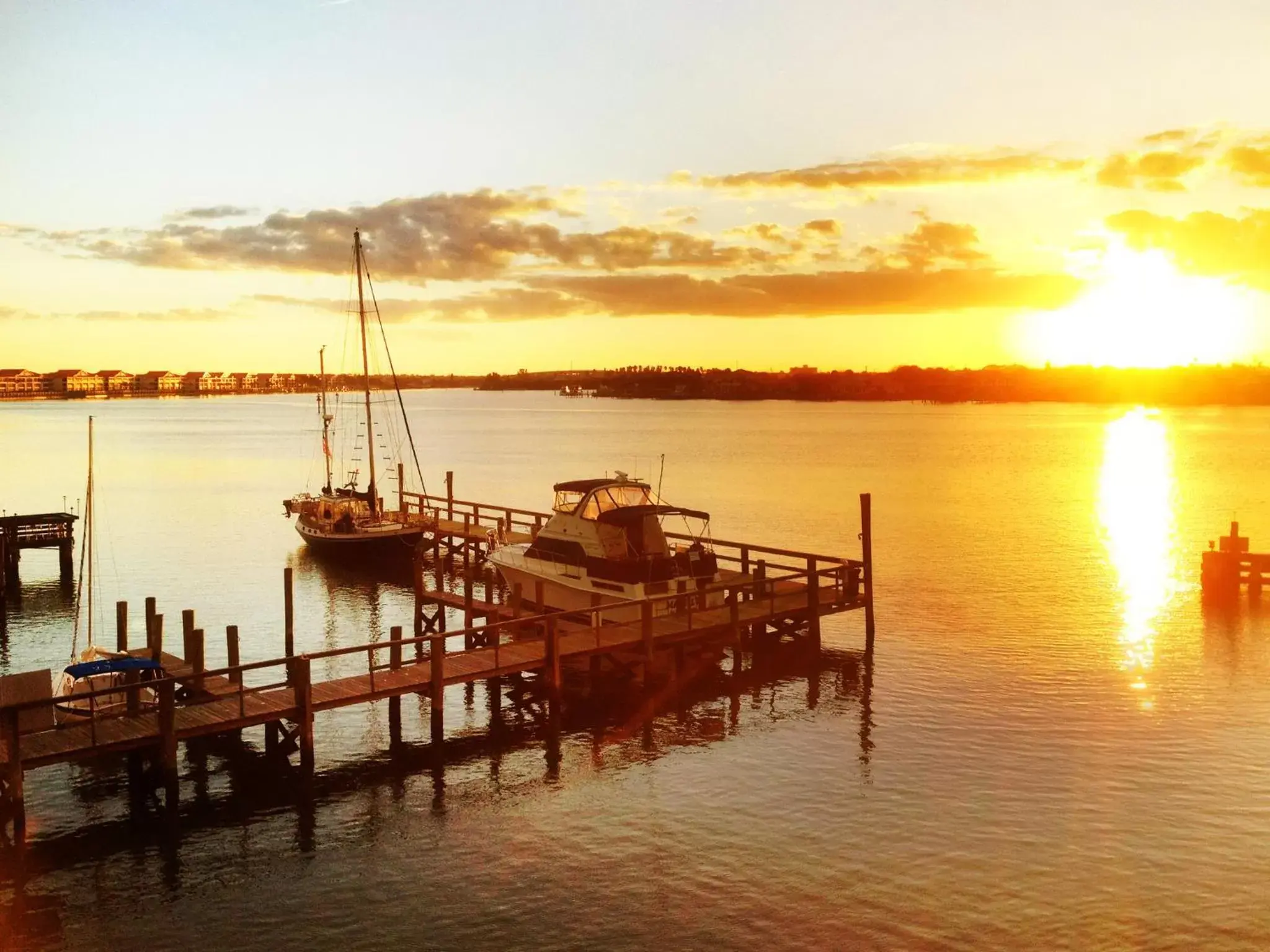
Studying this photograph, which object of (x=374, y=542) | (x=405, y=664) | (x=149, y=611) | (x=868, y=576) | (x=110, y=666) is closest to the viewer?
(x=110, y=666)

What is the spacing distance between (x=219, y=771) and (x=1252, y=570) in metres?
34.9

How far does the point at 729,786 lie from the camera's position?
20141mm

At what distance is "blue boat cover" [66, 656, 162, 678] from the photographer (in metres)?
20.5

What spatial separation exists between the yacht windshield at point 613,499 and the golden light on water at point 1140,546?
13506 millimetres

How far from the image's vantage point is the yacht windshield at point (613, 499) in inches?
1154

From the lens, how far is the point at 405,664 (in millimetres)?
24047

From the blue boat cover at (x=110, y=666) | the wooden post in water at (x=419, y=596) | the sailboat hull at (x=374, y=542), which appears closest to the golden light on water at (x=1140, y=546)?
the wooden post in water at (x=419, y=596)

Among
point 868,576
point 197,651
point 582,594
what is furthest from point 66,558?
point 868,576

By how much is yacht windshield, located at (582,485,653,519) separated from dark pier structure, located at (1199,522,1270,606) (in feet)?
71.5

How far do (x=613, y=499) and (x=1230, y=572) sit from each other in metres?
23.6

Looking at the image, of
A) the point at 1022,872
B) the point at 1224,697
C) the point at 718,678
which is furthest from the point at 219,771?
the point at 1224,697

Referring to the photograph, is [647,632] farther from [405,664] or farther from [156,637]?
[156,637]

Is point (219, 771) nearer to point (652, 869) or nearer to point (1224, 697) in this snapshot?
point (652, 869)

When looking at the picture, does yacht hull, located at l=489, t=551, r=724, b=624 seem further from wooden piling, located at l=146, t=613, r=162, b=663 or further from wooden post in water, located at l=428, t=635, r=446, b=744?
wooden piling, located at l=146, t=613, r=162, b=663
